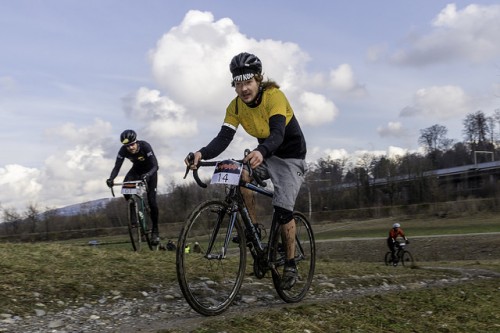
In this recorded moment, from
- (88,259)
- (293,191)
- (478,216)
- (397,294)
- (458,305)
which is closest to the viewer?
(293,191)

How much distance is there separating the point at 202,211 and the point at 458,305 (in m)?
3.32

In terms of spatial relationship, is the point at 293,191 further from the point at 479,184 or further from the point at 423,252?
the point at 479,184

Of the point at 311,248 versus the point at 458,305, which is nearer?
the point at 458,305

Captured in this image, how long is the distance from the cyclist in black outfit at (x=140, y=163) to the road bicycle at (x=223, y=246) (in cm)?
526

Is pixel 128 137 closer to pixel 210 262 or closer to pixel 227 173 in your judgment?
pixel 210 262

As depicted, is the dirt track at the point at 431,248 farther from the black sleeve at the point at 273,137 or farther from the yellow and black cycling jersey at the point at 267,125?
the black sleeve at the point at 273,137

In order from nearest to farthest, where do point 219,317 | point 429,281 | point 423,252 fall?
point 219,317
point 429,281
point 423,252

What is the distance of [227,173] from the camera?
4812mm

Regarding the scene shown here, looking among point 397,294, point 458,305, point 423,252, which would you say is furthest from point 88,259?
point 423,252

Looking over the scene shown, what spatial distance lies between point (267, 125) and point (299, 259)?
5.99ft

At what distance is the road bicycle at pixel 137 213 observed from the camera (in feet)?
33.4

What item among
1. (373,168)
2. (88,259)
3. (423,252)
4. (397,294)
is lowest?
(423,252)

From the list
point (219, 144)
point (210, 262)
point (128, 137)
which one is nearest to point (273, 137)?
point (219, 144)

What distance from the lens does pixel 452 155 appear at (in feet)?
429
